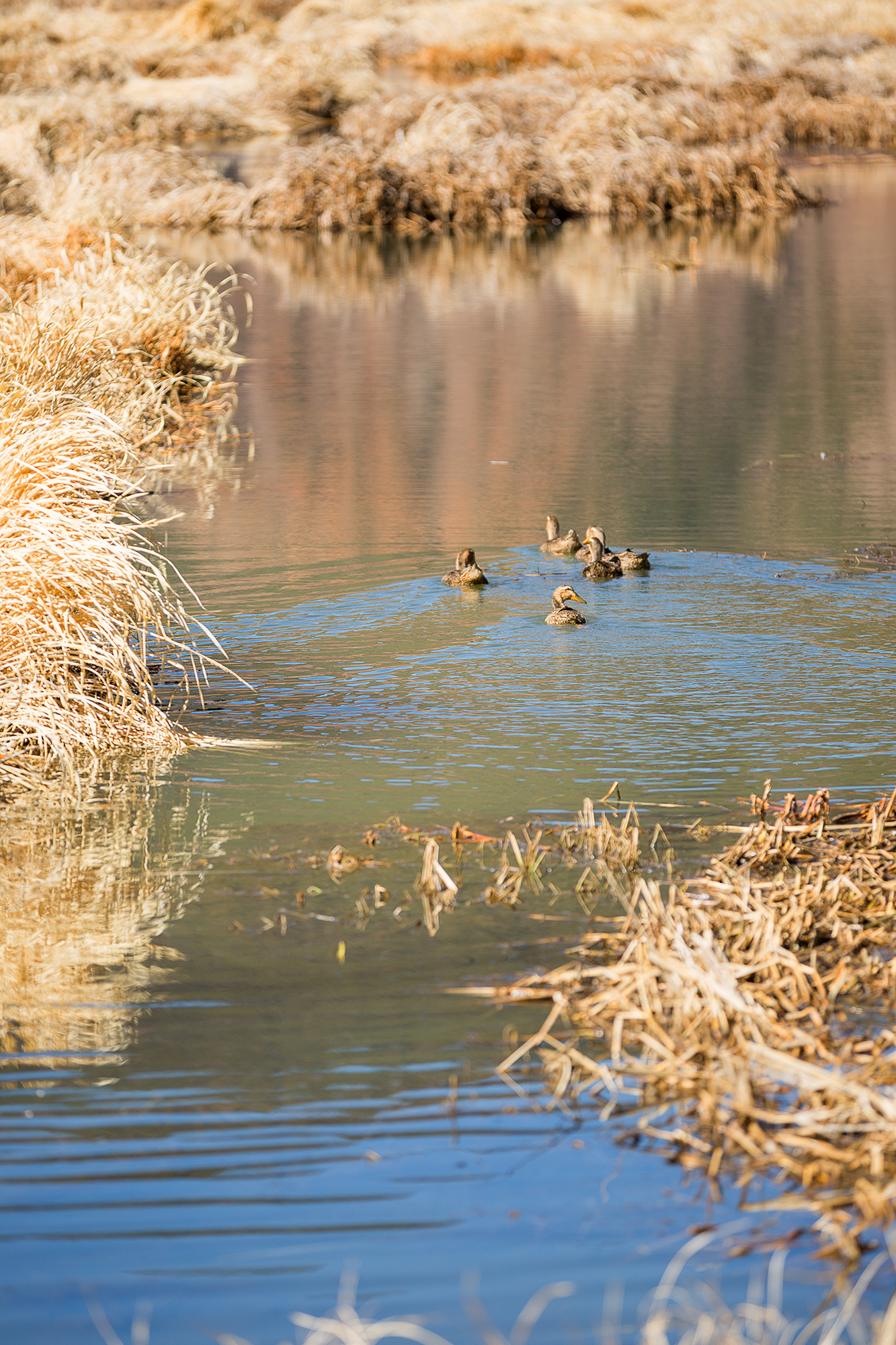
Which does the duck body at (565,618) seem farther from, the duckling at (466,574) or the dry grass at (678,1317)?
the dry grass at (678,1317)

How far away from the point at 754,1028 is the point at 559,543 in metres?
5.84

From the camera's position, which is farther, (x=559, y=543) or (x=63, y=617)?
(x=559, y=543)

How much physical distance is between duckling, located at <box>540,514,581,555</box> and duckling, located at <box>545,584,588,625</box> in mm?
724

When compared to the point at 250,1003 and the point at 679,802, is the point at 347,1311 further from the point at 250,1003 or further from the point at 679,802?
the point at 679,802

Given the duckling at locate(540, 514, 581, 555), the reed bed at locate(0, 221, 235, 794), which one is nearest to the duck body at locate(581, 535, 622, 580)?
the duckling at locate(540, 514, 581, 555)

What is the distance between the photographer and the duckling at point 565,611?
27.4 ft

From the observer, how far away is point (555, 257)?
78.9 ft

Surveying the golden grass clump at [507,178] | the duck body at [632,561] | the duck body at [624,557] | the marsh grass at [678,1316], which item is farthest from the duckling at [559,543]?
the golden grass clump at [507,178]

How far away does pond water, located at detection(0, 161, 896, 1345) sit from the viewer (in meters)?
3.54

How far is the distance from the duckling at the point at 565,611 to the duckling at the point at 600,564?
1.04 feet

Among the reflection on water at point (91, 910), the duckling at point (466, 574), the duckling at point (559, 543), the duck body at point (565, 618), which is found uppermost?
the duckling at point (559, 543)

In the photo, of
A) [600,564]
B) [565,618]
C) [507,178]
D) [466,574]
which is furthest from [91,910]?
[507,178]

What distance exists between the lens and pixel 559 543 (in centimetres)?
961

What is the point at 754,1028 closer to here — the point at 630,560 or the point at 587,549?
the point at 630,560
